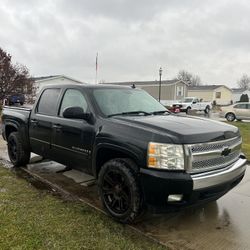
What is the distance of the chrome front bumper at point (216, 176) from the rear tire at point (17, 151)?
154 inches

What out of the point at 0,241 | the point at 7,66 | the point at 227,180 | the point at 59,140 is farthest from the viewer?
the point at 7,66

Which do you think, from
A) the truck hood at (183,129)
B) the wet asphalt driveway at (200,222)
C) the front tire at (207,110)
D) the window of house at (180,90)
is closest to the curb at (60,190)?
Answer: the wet asphalt driveway at (200,222)

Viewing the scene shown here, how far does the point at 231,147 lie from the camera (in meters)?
3.96

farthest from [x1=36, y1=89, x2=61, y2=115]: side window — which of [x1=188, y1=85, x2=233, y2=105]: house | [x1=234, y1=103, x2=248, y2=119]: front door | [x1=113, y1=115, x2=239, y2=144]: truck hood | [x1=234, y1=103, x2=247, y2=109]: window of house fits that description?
[x1=188, y1=85, x2=233, y2=105]: house

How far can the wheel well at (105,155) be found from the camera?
393 cm

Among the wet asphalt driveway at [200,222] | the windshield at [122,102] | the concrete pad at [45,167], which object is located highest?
the windshield at [122,102]

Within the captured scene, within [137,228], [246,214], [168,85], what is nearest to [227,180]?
[246,214]

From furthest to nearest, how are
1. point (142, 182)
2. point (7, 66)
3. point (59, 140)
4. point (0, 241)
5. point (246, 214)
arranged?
point (7, 66), point (59, 140), point (246, 214), point (142, 182), point (0, 241)

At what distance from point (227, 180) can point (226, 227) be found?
63 cm

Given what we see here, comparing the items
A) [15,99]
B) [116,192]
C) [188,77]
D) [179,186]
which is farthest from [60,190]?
[188,77]

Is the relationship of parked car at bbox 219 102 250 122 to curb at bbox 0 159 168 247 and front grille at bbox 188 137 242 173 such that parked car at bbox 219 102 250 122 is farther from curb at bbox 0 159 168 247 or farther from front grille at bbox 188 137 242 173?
front grille at bbox 188 137 242 173

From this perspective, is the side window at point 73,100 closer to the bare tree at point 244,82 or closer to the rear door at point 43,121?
the rear door at point 43,121

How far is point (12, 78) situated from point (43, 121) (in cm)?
1605

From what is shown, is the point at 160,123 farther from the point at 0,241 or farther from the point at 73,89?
the point at 0,241
